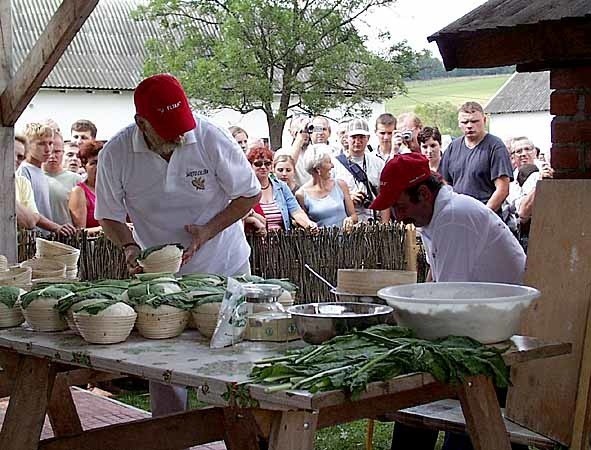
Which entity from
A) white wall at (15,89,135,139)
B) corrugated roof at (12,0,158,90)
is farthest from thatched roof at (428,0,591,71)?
corrugated roof at (12,0,158,90)

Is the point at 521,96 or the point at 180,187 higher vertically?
the point at 521,96

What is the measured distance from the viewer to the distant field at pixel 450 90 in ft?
126

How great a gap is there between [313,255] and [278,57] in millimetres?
14391

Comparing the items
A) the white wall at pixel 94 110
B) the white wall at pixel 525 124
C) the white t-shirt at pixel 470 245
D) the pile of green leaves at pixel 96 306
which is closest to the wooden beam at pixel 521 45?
the white t-shirt at pixel 470 245

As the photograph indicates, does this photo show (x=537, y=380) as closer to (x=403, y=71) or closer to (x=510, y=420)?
(x=510, y=420)

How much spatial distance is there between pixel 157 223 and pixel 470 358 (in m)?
2.17

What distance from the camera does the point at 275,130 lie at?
21875 mm

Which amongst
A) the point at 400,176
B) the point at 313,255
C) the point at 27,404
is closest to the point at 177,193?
the point at 400,176

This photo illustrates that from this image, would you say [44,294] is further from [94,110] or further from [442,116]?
[442,116]

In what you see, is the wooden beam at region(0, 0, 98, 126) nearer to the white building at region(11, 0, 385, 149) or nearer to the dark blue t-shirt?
the dark blue t-shirt

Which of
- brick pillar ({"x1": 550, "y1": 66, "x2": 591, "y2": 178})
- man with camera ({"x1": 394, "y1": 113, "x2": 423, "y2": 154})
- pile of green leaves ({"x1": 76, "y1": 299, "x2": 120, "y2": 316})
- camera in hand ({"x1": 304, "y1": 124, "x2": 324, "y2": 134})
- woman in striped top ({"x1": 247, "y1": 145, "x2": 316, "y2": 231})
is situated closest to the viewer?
pile of green leaves ({"x1": 76, "y1": 299, "x2": 120, "y2": 316})

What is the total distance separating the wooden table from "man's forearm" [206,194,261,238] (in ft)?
2.73

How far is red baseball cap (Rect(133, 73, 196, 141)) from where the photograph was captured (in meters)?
3.96

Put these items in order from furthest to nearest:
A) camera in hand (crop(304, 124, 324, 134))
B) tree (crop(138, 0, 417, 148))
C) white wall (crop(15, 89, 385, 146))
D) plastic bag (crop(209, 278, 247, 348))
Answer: white wall (crop(15, 89, 385, 146)) → tree (crop(138, 0, 417, 148)) → camera in hand (crop(304, 124, 324, 134)) → plastic bag (crop(209, 278, 247, 348))
